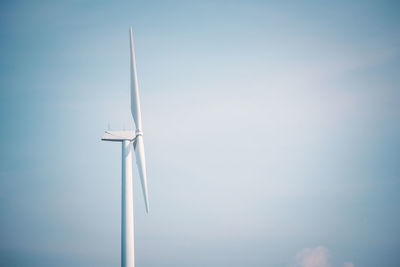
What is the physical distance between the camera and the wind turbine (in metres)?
41.1

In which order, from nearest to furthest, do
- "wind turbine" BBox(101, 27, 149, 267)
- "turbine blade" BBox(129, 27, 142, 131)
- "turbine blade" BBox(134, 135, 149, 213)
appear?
"wind turbine" BBox(101, 27, 149, 267), "turbine blade" BBox(134, 135, 149, 213), "turbine blade" BBox(129, 27, 142, 131)

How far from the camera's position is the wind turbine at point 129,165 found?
41.1 m

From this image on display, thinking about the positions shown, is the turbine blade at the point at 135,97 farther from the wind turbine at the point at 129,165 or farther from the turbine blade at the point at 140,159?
the turbine blade at the point at 140,159

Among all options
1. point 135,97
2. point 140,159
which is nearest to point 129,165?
point 140,159

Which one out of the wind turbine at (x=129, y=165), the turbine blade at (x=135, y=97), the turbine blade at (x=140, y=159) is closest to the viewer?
the wind turbine at (x=129, y=165)

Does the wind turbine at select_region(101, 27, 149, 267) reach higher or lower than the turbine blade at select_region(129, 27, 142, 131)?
lower

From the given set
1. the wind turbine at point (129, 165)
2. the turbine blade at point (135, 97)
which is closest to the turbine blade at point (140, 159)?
the wind turbine at point (129, 165)

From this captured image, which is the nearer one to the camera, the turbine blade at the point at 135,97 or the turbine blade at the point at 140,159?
the turbine blade at the point at 140,159

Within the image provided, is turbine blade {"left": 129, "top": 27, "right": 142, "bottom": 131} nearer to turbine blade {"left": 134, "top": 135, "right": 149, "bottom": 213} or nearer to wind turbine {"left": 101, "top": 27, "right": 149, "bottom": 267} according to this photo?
wind turbine {"left": 101, "top": 27, "right": 149, "bottom": 267}

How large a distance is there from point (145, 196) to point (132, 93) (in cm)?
1346

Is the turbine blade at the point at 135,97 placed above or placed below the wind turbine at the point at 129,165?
above

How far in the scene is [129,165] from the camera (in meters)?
44.2

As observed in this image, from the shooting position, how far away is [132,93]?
4512 cm

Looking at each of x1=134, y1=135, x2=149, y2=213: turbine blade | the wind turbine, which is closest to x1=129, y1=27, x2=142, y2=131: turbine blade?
the wind turbine
